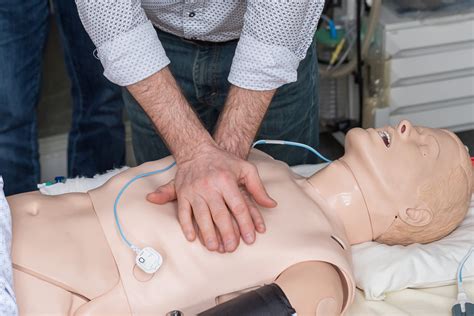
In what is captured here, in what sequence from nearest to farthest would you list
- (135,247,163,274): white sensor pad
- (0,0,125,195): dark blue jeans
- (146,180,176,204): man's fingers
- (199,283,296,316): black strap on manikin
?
1. (199,283,296,316): black strap on manikin
2. (135,247,163,274): white sensor pad
3. (146,180,176,204): man's fingers
4. (0,0,125,195): dark blue jeans

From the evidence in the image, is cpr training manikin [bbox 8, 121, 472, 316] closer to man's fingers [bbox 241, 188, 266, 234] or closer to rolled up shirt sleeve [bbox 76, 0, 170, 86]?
man's fingers [bbox 241, 188, 266, 234]

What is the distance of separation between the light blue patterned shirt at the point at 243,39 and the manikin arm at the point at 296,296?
455 millimetres

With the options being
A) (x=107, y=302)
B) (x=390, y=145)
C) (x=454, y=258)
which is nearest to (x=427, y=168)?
(x=390, y=145)

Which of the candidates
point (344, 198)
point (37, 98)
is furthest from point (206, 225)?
point (37, 98)

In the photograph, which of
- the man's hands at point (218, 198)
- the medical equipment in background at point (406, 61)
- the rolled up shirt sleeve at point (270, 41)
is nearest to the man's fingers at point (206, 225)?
the man's hands at point (218, 198)

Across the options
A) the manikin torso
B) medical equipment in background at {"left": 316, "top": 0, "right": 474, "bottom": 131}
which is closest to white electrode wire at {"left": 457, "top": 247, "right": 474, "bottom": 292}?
the manikin torso

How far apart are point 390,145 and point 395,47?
3.95ft

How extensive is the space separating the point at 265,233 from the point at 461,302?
447mm

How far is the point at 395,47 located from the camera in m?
2.68

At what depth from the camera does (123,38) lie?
1.51 meters

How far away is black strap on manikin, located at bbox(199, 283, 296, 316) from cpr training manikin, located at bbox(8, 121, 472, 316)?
1cm

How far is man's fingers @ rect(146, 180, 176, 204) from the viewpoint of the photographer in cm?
147

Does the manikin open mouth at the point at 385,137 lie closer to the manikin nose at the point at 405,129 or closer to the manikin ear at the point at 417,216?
the manikin nose at the point at 405,129

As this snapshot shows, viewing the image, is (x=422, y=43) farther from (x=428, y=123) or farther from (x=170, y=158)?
(x=170, y=158)
